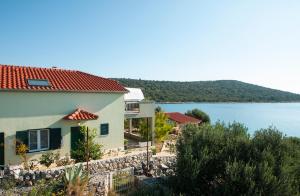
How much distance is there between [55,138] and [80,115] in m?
2.41

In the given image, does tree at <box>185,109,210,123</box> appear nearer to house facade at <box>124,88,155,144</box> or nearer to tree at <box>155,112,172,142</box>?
tree at <box>155,112,172,142</box>

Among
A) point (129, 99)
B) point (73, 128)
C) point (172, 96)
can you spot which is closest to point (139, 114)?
point (129, 99)

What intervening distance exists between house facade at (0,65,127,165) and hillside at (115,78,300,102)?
90201mm

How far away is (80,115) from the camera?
21562 mm

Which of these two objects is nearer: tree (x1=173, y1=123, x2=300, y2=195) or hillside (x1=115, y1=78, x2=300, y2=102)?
tree (x1=173, y1=123, x2=300, y2=195)

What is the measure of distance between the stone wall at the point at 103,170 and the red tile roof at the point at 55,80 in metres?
6.21

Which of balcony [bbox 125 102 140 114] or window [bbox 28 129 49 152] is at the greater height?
balcony [bbox 125 102 140 114]

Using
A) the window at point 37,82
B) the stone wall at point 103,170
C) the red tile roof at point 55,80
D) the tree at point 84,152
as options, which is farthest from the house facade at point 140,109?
the window at point 37,82

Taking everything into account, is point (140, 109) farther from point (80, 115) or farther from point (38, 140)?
point (38, 140)

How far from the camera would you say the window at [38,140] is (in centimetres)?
1988

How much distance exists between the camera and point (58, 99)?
21.1 m

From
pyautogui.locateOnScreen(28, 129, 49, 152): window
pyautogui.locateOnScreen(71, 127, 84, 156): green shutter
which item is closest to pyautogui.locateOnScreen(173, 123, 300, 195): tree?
pyautogui.locateOnScreen(71, 127, 84, 156): green shutter

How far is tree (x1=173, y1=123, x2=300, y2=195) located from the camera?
12.0 meters

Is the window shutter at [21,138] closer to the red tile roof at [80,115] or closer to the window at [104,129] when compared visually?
the red tile roof at [80,115]
